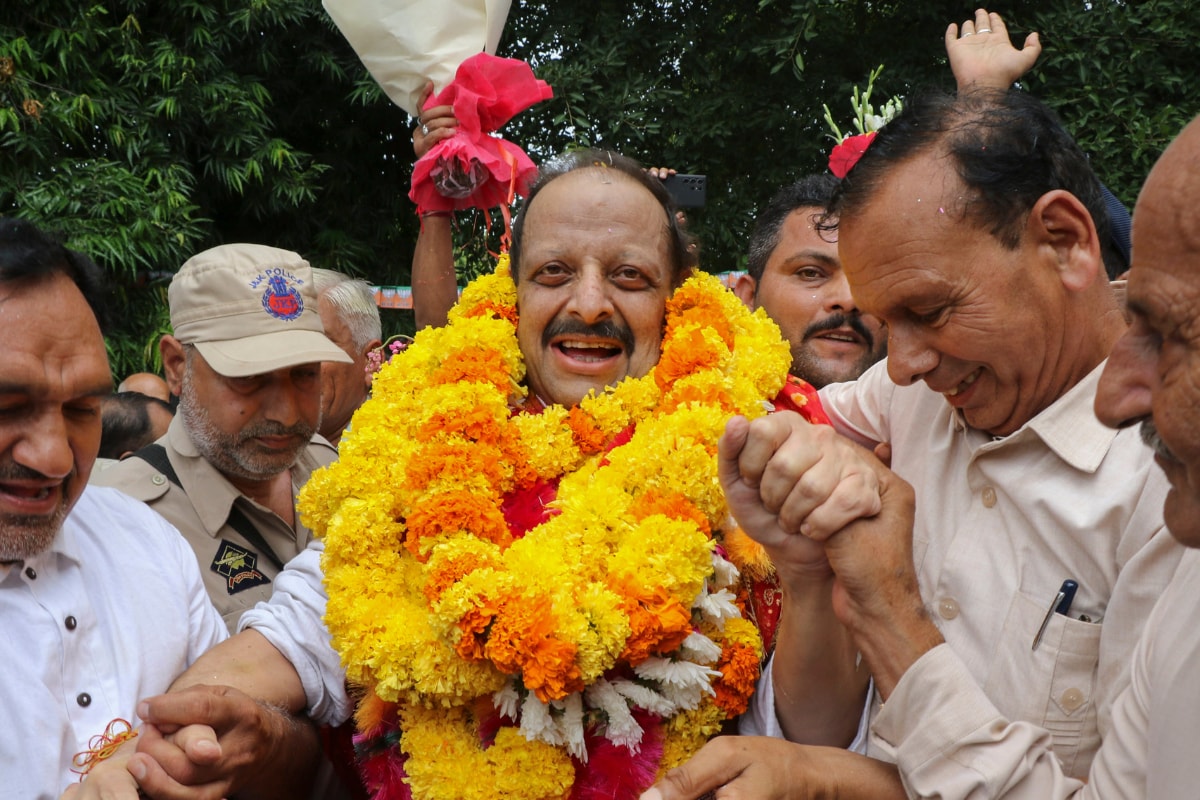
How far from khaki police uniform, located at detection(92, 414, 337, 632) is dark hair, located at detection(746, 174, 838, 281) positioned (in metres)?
2.30

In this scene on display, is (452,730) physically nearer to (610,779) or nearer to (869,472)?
(610,779)

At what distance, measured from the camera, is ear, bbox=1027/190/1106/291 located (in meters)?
2.21

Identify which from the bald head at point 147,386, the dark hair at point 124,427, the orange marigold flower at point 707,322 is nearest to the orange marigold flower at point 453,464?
the orange marigold flower at point 707,322

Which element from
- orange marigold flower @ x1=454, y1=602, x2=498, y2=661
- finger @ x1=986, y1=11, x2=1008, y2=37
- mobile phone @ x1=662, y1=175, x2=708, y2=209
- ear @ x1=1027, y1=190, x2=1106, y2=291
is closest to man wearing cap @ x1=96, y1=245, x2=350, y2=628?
orange marigold flower @ x1=454, y1=602, x2=498, y2=661

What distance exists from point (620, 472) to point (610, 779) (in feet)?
2.57

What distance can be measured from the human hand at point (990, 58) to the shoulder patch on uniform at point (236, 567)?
2.57 metres

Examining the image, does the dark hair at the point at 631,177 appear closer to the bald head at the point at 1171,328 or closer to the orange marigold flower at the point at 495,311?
the orange marigold flower at the point at 495,311

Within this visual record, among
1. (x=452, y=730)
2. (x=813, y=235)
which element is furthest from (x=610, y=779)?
(x=813, y=235)

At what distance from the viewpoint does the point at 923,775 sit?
2.09 metres

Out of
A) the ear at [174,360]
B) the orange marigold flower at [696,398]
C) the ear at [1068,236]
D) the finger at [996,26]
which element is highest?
the finger at [996,26]

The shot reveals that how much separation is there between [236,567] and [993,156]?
2580 millimetres

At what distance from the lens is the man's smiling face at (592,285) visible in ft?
10.5

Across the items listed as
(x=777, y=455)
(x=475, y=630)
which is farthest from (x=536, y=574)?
(x=777, y=455)

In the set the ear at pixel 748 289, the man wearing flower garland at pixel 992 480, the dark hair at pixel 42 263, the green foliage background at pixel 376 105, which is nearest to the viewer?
the man wearing flower garland at pixel 992 480
